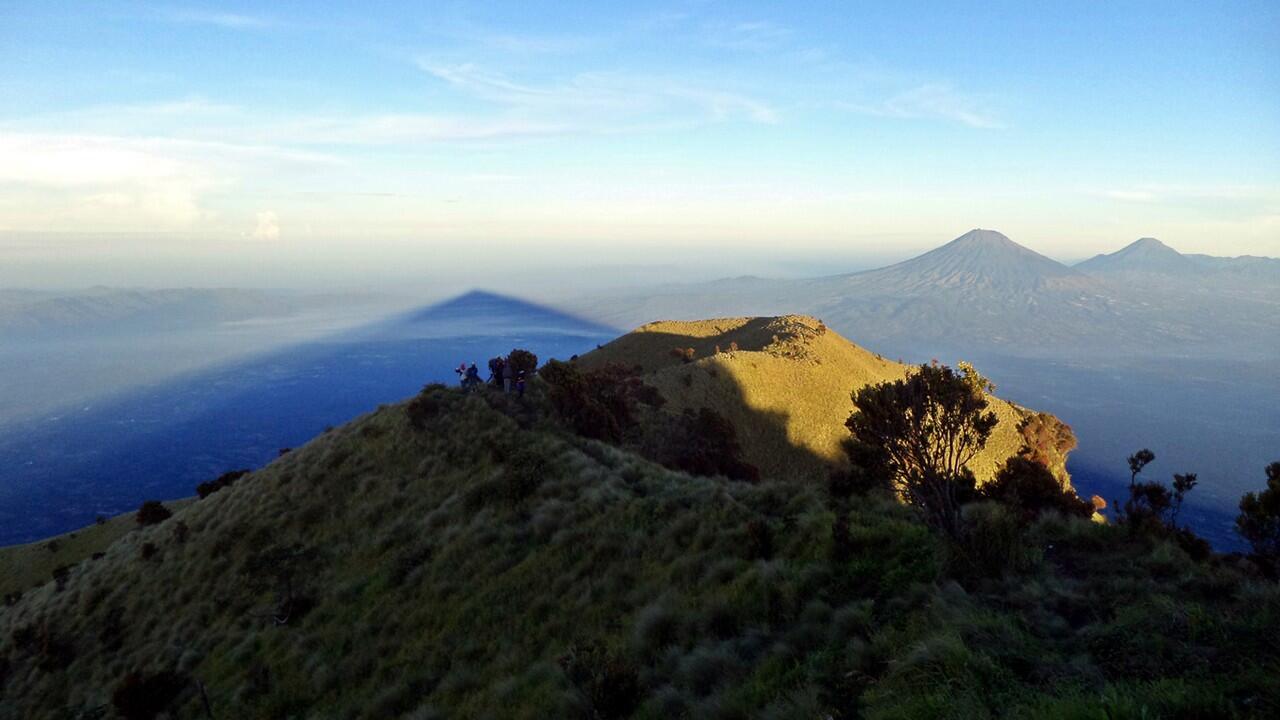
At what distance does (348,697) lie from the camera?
38.2ft

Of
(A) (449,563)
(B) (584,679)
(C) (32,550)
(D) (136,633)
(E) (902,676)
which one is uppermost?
(E) (902,676)

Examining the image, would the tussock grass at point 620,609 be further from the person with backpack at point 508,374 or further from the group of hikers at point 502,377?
the person with backpack at point 508,374

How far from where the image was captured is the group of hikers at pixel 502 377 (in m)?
30.5

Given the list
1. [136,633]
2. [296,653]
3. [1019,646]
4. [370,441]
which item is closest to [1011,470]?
[1019,646]

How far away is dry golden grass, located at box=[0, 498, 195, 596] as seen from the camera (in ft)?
142

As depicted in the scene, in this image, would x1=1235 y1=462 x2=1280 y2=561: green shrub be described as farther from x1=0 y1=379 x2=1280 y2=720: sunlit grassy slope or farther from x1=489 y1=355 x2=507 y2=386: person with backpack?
x1=489 y1=355 x2=507 y2=386: person with backpack

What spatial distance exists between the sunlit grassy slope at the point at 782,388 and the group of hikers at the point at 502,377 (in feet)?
47.3

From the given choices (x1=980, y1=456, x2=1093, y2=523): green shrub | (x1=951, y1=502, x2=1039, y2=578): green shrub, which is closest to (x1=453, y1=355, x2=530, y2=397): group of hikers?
(x1=980, y1=456, x2=1093, y2=523): green shrub

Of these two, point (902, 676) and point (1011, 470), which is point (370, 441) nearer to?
point (902, 676)

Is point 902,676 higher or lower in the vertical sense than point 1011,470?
higher

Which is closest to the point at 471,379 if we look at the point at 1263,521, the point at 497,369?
the point at 497,369

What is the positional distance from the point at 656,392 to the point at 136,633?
1191 inches

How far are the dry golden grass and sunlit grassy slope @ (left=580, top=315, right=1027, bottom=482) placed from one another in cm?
4506

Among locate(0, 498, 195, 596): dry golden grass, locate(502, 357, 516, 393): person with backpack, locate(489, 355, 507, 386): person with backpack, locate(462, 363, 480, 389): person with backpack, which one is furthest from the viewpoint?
locate(0, 498, 195, 596): dry golden grass
